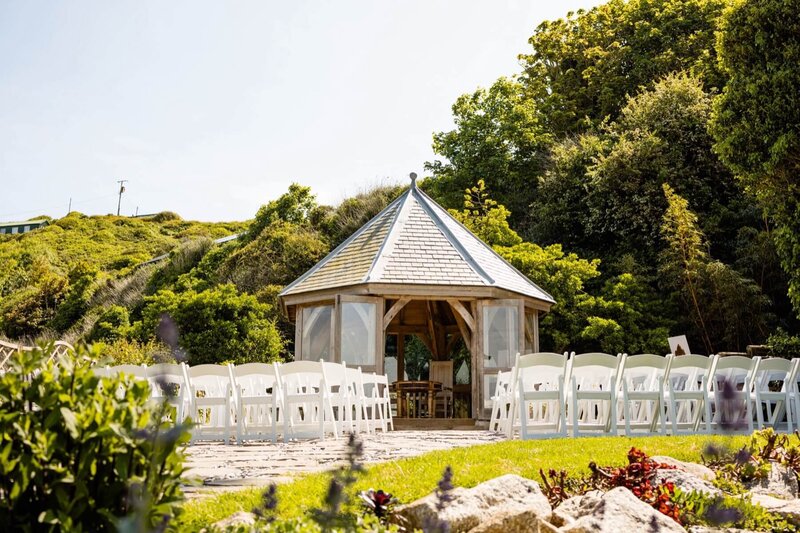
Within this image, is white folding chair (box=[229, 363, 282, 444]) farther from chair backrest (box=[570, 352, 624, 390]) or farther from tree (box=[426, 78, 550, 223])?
tree (box=[426, 78, 550, 223])

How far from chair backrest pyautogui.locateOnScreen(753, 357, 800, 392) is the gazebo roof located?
15.4 ft

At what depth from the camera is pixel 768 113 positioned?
1320 cm

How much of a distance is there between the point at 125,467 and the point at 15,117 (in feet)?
59.7

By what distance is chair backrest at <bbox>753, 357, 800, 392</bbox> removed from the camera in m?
9.45

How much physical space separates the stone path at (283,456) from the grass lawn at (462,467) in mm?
564

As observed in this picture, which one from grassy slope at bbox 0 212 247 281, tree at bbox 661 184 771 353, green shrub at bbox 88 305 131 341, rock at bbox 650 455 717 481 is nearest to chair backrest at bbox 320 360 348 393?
rock at bbox 650 455 717 481

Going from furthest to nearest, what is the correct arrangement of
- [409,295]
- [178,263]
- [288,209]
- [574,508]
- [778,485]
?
[178,263] → [288,209] → [409,295] → [778,485] → [574,508]

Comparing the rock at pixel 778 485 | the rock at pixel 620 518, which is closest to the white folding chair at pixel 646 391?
the rock at pixel 778 485

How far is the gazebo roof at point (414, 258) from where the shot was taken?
44.5 feet

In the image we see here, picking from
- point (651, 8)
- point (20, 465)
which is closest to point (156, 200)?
point (651, 8)

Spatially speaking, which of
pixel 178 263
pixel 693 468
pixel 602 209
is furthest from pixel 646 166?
pixel 178 263

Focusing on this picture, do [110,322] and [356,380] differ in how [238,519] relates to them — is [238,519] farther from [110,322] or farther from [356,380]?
[110,322]

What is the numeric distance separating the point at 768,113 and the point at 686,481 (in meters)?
9.95

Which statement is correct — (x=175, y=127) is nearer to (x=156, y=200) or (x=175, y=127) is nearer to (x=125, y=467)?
(x=125, y=467)
